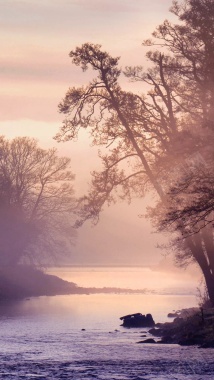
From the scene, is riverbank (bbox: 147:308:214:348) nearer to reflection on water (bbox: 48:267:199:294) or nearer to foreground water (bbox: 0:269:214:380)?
foreground water (bbox: 0:269:214:380)

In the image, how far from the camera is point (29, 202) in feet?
292

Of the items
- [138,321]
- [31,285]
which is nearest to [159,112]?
[138,321]

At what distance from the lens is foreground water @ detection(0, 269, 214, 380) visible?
24969 millimetres

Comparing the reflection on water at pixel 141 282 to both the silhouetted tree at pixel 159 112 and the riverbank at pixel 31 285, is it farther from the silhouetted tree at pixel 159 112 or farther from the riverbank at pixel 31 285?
the silhouetted tree at pixel 159 112

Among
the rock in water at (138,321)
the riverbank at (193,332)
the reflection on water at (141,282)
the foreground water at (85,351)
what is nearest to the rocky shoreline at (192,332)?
the riverbank at (193,332)

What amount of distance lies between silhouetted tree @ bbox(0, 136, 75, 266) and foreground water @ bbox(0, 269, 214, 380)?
27.5 metres

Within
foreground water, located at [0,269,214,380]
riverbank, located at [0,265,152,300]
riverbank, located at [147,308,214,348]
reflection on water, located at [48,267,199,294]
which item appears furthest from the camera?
reflection on water, located at [48,267,199,294]

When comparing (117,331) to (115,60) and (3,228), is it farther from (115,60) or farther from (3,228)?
(3,228)

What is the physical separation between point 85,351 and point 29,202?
189 feet

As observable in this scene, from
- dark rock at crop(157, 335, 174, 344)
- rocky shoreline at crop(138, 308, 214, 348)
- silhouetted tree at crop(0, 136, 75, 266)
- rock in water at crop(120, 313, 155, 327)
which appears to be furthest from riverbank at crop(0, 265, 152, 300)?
dark rock at crop(157, 335, 174, 344)

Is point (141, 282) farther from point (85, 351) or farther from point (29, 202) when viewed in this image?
point (85, 351)

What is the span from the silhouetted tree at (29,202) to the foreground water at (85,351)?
2754 centimetres

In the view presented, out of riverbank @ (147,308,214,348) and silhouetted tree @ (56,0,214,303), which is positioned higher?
silhouetted tree @ (56,0,214,303)

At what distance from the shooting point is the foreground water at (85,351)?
25.0 meters
